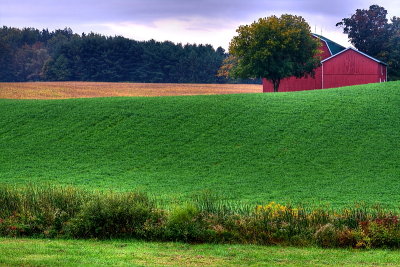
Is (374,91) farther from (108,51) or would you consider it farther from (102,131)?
(108,51)

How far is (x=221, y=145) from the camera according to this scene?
137 feet

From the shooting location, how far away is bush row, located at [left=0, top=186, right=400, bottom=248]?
52.7 ft

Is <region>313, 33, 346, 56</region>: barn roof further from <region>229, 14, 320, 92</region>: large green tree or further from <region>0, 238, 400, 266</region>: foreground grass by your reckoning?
<region>0, 238, 400, 266</region>: foreground grass

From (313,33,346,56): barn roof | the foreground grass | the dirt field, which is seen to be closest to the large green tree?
(313,33,346,56): barn roof

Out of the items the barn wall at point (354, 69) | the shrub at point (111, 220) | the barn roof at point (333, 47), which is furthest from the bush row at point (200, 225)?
the barn roof at point (333, 47)

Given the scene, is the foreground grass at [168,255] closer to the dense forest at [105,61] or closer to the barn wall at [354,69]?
the barn wall at [354,69]

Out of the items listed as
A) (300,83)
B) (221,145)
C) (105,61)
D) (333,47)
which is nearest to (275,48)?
(300,83)

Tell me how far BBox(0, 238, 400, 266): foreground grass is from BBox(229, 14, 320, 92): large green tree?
60.2 meters

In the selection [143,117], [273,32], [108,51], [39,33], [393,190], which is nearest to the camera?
[393,190]

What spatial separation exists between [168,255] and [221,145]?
1089 inches

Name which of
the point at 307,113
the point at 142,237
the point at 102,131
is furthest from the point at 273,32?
the point at 142,237

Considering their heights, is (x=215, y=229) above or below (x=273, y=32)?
below

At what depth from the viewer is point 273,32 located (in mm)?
76188

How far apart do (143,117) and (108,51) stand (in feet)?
298
